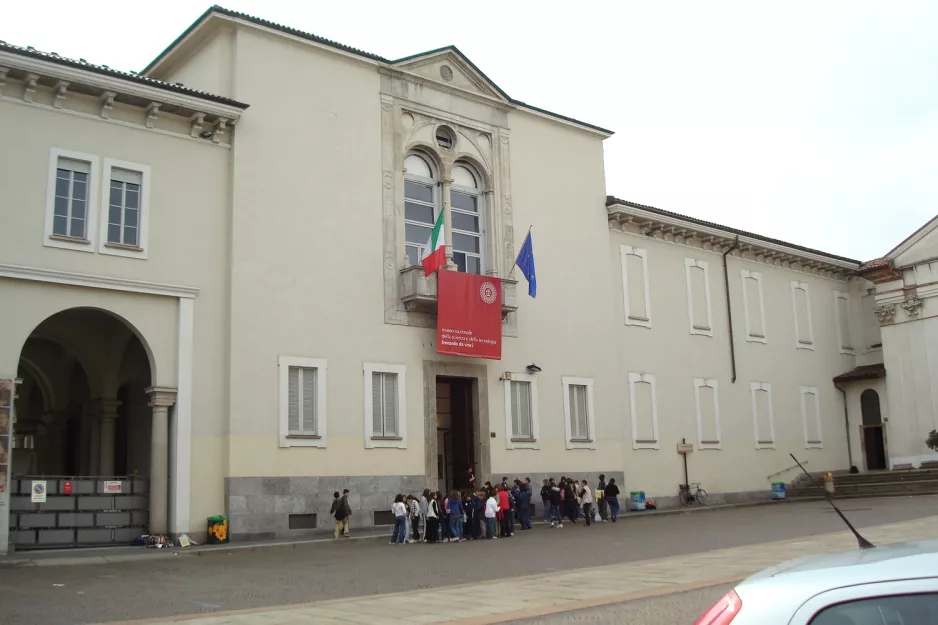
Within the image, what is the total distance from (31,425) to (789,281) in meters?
30.3

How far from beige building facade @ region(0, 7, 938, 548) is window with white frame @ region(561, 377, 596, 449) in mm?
103

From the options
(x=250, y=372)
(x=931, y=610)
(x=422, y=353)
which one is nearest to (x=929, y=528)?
(x=422, y=353)

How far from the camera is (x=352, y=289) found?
26750 mm

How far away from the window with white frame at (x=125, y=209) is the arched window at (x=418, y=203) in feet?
25.8

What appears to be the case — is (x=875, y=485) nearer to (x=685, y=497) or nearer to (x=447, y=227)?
(x=685, y=497)

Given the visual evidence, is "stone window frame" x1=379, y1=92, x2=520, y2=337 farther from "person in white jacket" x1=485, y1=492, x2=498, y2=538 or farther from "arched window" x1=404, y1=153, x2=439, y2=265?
"person in white jacket" x1=485, y1=492, x2=498, y2=538

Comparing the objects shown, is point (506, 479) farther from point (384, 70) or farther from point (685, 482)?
point (384, 70)

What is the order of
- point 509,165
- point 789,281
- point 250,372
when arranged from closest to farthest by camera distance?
point 250,372
point 509,165
point 789,281

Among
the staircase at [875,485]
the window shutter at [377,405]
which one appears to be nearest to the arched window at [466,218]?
the window shutter at [377,405]

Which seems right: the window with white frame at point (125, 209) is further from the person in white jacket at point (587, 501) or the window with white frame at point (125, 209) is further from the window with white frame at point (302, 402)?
the person in white jacket at point (587, 501)

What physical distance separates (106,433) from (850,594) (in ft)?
88.4

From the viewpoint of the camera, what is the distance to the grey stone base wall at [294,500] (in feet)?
77.6

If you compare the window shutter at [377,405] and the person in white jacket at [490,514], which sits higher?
the window shutter at [377,405]

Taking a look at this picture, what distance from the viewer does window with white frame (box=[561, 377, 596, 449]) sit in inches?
1227
